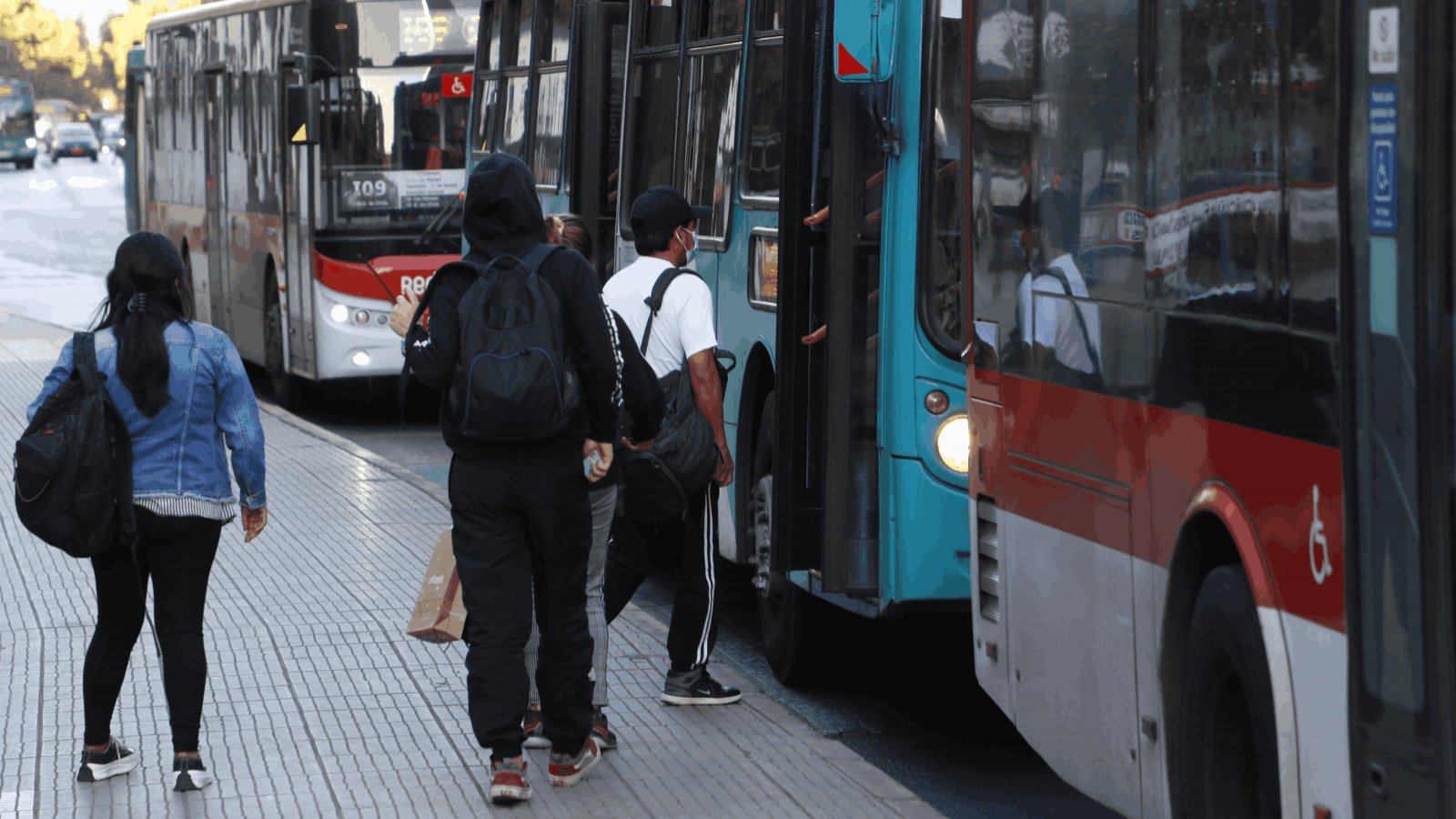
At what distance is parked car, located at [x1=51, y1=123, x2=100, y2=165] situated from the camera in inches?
4085

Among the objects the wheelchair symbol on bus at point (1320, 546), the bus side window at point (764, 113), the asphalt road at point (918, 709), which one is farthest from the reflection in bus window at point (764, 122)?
the wheelchair symbol on bus at point (1320, 546)

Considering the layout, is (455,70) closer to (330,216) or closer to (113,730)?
(330,216)

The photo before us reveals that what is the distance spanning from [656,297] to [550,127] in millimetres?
4507

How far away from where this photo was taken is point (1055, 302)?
195 inches

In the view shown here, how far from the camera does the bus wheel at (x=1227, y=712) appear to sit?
377cm

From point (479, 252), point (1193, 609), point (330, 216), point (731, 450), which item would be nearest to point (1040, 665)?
point (1193, 609)

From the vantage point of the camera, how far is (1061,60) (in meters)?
4.97

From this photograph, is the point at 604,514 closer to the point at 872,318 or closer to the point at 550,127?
the point at 872,318

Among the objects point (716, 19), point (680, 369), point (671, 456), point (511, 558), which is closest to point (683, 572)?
point (671, 456)

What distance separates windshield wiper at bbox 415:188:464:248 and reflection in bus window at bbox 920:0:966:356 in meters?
9.52

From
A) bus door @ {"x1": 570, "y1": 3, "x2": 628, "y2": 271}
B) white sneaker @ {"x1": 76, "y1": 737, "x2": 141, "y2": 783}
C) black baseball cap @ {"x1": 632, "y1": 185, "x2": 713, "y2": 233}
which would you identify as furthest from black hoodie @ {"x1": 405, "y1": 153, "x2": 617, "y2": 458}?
bus door @ {"x1": 570, "y1": 3, "x2": 628, "y2": 271}

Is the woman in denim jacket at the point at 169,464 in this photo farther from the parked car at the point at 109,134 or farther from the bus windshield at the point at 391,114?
the parked car at the point at 109,134

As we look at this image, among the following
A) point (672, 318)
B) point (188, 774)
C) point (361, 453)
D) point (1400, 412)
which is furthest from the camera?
point (361, 453)

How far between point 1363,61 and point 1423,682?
3.29 feet
